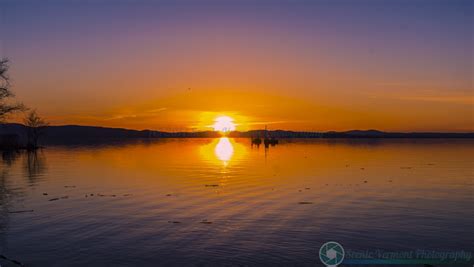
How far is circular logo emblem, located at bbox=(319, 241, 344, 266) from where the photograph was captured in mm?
16234

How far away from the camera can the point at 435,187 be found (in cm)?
3862

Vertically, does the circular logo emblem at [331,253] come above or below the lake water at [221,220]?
below

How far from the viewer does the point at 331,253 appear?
56.5ft

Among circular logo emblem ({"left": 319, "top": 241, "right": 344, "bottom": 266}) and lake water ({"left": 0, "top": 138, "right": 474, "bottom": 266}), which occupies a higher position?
lake water ({"left": 0, "top": 138, "right": 474, "bottom": 266})

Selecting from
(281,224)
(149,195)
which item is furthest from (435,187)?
(149,195)

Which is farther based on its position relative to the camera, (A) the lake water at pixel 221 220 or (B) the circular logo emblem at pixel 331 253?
(A) the lake water at pixel 221 220

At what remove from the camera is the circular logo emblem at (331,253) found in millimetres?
16234

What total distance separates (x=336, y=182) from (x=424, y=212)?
1632 cm

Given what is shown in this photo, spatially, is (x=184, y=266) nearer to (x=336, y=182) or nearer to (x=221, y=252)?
(x=221, y=252)

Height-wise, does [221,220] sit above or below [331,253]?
above

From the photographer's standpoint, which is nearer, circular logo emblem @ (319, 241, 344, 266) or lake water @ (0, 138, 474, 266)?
circular logo emblem @ (319, 241, 344, 266)

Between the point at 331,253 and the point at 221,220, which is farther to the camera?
the point at 221,220

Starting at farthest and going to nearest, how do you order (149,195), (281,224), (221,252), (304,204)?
(149,195)
(304,204)
(281,224)
(221,252)

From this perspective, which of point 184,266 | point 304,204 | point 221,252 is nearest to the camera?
point 184,266
